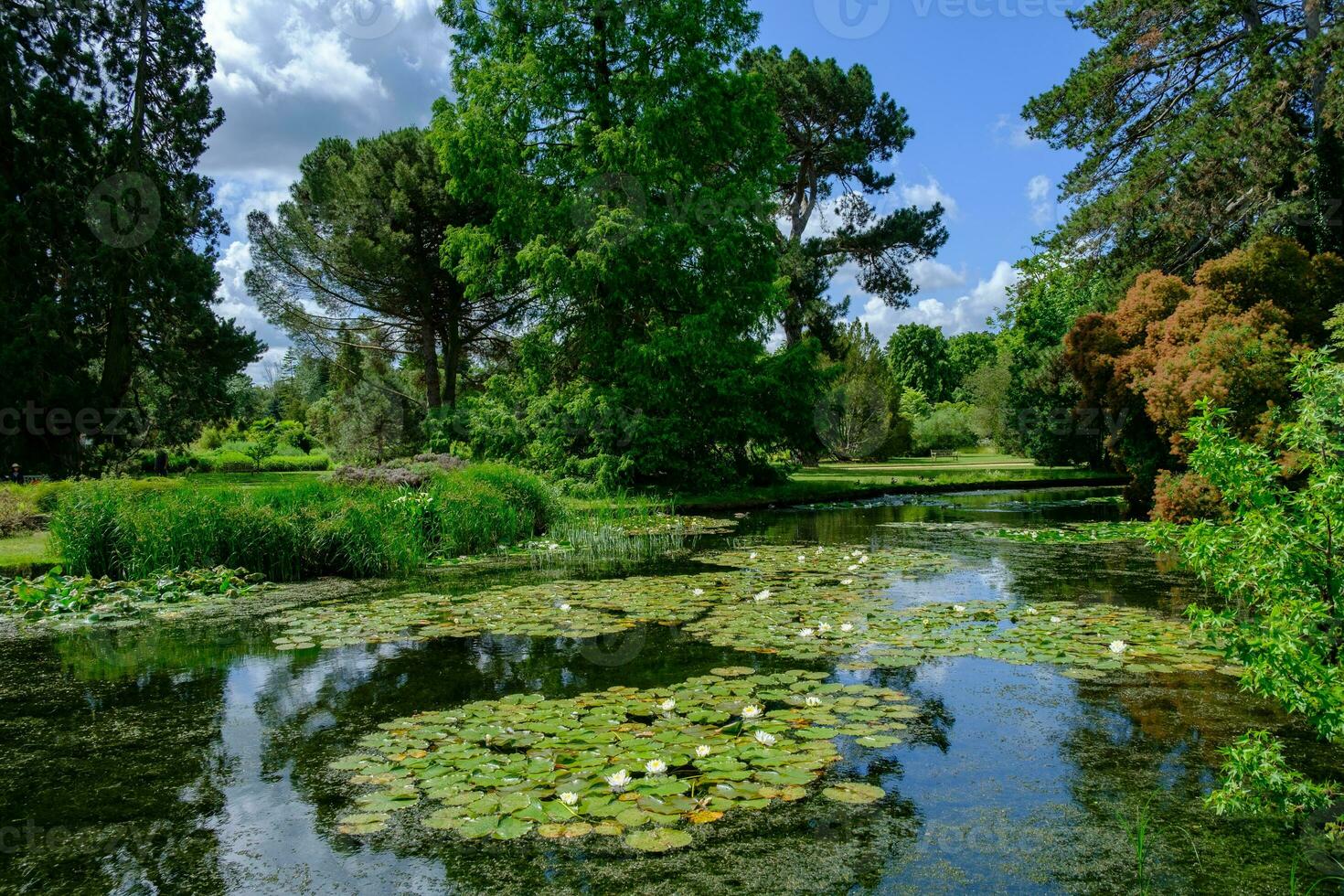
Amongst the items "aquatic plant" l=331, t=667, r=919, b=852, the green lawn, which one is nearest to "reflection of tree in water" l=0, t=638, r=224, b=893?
"aquatic plant" l=331, t=667, r=919, b=852

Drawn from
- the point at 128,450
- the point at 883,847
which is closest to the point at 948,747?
the point at 883,847

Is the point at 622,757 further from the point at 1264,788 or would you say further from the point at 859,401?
the point at 859,401

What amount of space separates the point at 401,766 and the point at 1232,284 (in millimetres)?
11938

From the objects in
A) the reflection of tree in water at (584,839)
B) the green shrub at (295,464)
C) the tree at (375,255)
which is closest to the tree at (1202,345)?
the reflection of tree in water at (584,839)

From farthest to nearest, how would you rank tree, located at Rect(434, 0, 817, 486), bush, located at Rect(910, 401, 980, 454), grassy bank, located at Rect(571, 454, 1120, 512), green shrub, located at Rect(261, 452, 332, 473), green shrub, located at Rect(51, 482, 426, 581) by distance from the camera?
1. bush, located at Rect(910, 401, 980, 454)
2. green shrub, located at Rect(261, 452, 332, 473)
3. tree, located at Rect(434, 0, 817, 486)
4. grassy bank, located at Rect(571, 454, 1120, 512)
5. green shrub, located at Rect(51, 482, 426, 581)

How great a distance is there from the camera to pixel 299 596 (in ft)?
26.6

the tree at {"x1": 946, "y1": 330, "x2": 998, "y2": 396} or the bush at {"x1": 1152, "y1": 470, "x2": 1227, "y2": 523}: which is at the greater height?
the tree at {"x1": 946, "y1": 330, "x2": 998, "y2": 396}

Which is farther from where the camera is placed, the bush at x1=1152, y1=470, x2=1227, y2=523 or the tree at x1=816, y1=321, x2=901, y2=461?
the tree at x1=816, y1=321, x2=901, y2=461

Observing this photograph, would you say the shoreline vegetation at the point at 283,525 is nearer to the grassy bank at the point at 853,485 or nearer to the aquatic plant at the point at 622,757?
the grassy bank at the point at 853,485

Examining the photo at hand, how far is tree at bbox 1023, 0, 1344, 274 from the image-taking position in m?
12.6

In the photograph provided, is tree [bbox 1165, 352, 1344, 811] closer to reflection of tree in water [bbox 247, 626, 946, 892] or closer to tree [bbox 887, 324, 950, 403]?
reflection of tree in water [bbox 247, 626, 946, 892]

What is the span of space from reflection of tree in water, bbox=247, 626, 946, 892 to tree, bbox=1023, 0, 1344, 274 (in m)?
12.2

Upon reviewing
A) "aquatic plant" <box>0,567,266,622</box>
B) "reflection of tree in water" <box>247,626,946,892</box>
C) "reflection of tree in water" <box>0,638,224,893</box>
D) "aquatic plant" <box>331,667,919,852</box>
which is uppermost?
"aquatic plant" <box>0,567,266,622</box>

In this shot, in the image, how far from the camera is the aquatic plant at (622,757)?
3189 mm
